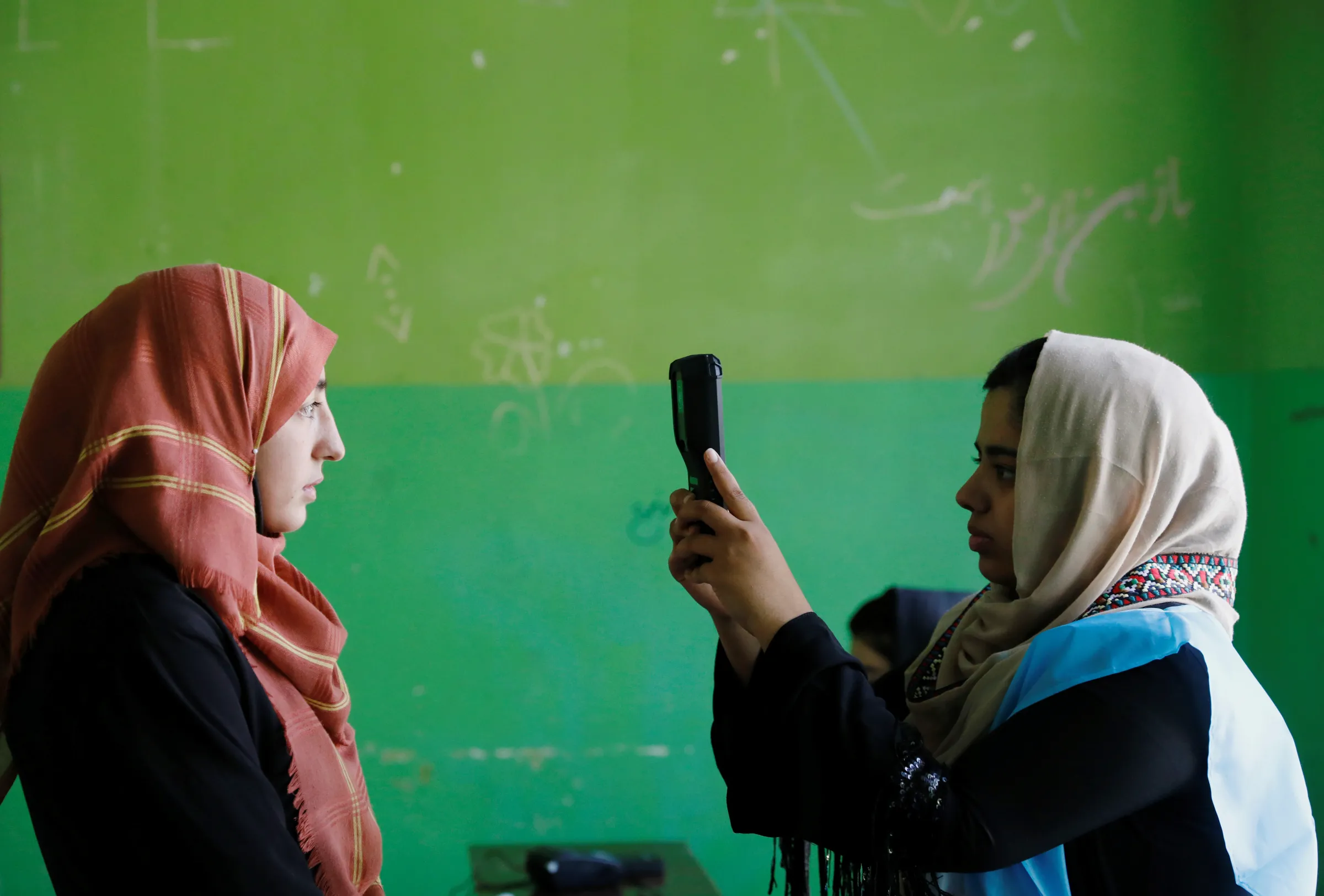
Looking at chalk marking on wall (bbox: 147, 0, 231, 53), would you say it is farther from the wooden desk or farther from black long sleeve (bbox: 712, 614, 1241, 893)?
black long sleeve (bbox: 712, 614, 1241, 893)

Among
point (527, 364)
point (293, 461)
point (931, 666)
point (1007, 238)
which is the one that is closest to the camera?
point (293, 461)

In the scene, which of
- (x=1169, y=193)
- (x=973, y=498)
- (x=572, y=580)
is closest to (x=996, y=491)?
(x=973, y=498)

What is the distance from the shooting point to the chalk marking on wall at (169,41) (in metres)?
2.17

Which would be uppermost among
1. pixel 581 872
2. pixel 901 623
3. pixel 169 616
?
pixel 169 616

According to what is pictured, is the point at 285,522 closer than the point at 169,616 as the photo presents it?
No

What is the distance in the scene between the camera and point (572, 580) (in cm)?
225

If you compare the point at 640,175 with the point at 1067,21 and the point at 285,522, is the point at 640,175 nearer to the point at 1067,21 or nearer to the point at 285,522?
the point at 1067,21

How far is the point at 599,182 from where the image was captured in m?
2.28

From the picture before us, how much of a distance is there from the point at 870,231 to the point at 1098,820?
65.2 inches

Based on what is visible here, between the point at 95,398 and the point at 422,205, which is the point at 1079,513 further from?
the point at 422,205

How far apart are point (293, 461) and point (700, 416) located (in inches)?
18.1

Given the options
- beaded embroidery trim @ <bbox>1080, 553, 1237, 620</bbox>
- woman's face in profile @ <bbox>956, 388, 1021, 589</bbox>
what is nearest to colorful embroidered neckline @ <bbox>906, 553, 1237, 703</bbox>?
beaded embroidery trim @ <bbox>1080, 553, 1237, 620</bbox>

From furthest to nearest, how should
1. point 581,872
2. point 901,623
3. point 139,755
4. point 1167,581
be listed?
point 901,623, point 581,872, point 1167,581, point 139,755

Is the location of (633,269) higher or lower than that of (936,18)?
lower
